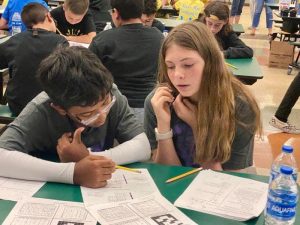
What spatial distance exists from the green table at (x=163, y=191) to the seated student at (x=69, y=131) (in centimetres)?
4

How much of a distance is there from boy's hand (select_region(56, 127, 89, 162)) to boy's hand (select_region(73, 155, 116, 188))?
0.10m

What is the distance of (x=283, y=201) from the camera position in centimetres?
118

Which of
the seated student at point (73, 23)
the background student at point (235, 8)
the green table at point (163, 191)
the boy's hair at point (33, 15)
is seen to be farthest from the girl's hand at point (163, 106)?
the background student at point (235, 8)

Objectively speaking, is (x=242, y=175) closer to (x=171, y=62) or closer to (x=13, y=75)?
(x=171, y=62)

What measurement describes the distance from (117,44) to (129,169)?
1.44 metres

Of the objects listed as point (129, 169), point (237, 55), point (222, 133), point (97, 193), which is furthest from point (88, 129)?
point (237, 55)

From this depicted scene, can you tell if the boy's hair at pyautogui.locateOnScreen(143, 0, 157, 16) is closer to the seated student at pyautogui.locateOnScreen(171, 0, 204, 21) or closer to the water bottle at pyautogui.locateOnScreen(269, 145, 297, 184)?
the seated student at pyautogui.locateOnScreen(171, 0, 204, 21)

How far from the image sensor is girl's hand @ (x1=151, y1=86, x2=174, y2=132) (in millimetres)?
1818

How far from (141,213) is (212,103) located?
679 millimetres

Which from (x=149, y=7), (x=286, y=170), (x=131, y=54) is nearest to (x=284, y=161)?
(x=286, y=170)

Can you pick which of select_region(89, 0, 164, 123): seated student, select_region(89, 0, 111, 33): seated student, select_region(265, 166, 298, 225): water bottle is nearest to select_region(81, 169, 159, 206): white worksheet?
select_region(265, 166, 298, 225): water bottle

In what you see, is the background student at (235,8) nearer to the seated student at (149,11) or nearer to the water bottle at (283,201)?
the seated student at (149,11)

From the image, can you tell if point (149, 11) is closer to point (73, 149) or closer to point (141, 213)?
point (73, 149)

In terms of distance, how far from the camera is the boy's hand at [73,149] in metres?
1.56
